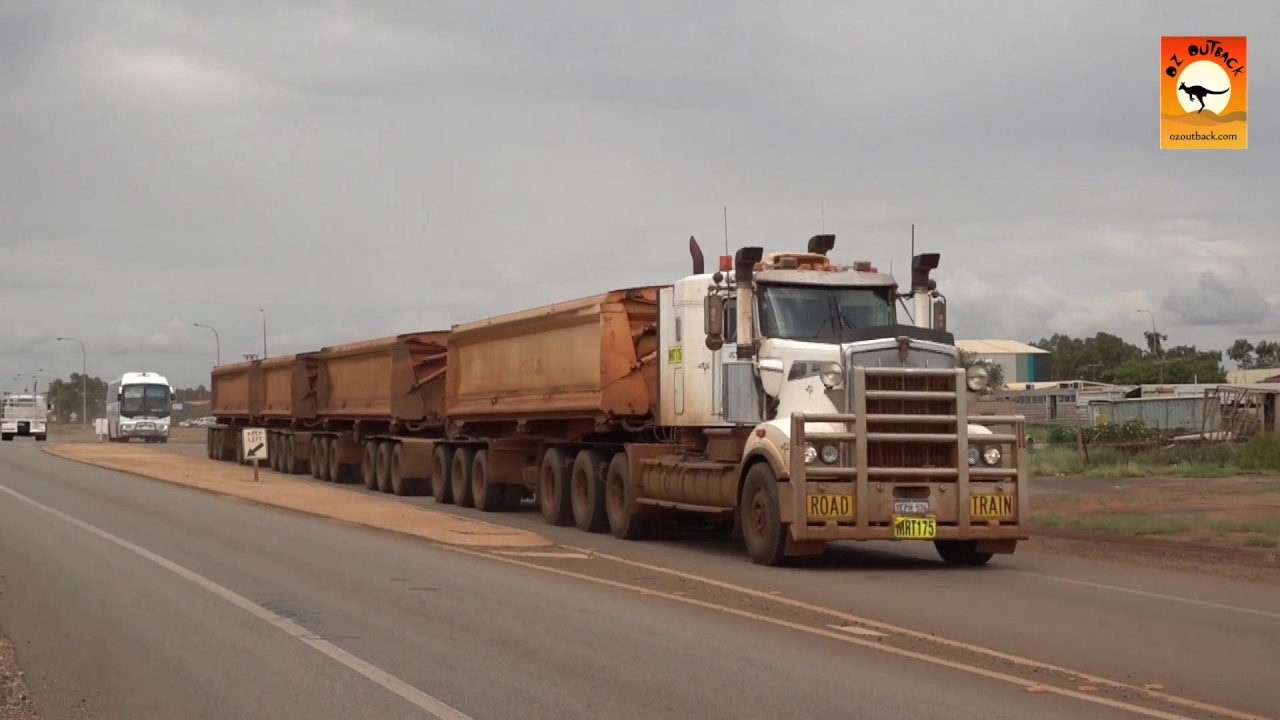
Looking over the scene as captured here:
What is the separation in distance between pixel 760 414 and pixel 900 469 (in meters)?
2.10

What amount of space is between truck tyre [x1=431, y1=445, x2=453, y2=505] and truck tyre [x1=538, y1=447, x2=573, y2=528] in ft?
17.8

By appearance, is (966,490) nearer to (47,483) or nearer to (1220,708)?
(1220,708)

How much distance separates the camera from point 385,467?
33.3m

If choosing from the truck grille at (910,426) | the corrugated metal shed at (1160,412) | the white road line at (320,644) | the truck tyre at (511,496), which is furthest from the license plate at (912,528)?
the corrugated metal shed at (1160,412)

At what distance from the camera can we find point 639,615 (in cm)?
1212

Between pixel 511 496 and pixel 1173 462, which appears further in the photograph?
pixel 1173 462

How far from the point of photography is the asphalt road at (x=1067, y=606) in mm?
→ 9836

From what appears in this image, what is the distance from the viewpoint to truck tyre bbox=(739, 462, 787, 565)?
52.7ft

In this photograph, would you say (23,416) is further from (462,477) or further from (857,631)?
(857,631)

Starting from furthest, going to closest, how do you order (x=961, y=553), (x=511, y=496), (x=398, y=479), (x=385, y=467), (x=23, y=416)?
(x=23, y=416), (x=385, y=467), (x=398, y=479), (x=511, y=496), (x=961, y=553)

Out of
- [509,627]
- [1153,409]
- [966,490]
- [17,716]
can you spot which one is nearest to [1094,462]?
[1153,409]

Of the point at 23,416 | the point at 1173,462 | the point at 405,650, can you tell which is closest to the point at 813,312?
the point at 405,650

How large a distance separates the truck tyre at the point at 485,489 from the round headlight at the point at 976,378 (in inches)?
464

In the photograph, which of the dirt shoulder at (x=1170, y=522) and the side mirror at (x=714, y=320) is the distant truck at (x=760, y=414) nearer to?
the side mirror at (x=714, y=320)
